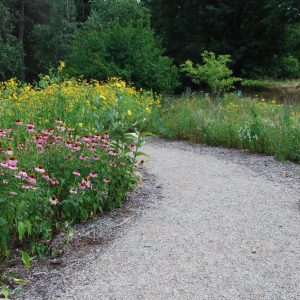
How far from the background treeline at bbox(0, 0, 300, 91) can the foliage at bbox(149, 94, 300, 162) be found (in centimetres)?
A: 377

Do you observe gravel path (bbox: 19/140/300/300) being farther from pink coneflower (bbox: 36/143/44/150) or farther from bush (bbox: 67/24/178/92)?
bush (bbox: 67/24/178/92)

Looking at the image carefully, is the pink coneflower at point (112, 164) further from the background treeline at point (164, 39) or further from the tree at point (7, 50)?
the tree at point (7, 50)

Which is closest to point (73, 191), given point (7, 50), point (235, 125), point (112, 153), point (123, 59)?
point (112, 153)

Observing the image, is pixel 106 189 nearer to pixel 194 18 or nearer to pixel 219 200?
pixel 219 200

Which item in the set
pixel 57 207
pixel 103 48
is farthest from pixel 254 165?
pixel 103 48

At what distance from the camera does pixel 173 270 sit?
3162 mm

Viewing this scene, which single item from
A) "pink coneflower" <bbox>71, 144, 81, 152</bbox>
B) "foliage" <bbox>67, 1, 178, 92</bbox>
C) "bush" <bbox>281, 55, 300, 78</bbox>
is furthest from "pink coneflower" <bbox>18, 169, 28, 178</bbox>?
"bush" <bbox>281, 55, 300, 78</bbox>

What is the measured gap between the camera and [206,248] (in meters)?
3.54

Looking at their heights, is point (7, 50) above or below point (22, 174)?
below

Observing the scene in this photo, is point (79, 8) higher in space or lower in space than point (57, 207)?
higher

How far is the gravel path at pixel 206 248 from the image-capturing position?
9.57ft

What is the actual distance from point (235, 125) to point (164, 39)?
45.0 ft

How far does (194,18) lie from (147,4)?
5.33 meters

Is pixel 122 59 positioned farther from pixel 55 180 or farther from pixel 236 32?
pixel 55 180
